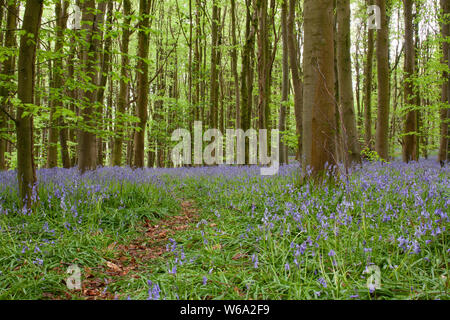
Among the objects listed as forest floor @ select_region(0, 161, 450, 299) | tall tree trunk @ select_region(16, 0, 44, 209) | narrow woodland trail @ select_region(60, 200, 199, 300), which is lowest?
narrow woodland trail @ select_region(60, 200, 199, 300)

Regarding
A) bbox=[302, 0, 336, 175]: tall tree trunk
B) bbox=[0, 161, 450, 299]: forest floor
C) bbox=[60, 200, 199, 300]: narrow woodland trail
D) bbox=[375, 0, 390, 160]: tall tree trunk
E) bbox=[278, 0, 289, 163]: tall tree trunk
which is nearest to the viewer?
bbox=[0, 161, 450, 299]: forest floor

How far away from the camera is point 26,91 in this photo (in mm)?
3861

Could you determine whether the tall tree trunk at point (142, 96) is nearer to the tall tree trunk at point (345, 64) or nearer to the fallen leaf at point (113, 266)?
the tall tree trunk at point (345, 64)

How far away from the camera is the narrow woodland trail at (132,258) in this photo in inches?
95.3

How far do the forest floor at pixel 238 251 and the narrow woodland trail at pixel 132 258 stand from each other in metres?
0.01

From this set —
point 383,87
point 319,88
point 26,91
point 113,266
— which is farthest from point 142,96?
point 383,87

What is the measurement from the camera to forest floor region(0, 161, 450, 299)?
2.05 meters

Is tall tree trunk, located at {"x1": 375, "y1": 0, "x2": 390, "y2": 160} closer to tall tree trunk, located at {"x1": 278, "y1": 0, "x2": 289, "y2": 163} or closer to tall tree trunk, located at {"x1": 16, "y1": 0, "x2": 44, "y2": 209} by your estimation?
tall tree trunk, located at {"x1": 278, "y1": 0, "x2": 289, "y2": 163}

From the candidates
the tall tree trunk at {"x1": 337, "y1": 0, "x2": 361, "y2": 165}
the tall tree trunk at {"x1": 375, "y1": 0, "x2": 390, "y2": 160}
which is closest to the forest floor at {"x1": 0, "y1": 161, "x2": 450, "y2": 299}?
the tall tree trunk at {"x1": 337, "y1": 0, "x2": 361, "y2": 165}

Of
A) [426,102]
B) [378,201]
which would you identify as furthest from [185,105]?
[426,102]

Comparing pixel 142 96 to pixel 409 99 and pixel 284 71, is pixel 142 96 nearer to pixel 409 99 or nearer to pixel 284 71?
pixel 284 71

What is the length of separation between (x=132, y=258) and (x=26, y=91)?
2910 mm

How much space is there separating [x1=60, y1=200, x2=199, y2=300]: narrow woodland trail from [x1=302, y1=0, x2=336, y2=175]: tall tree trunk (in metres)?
2.55
